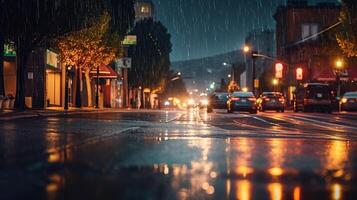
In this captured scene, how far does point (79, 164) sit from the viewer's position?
9430 mm

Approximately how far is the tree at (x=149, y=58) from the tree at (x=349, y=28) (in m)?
42.4

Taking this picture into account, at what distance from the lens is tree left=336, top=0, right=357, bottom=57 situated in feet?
143

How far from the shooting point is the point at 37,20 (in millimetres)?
30516

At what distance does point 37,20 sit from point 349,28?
78.3 feet

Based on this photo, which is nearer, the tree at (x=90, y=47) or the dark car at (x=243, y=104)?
the dark car at (x=243, y=104)

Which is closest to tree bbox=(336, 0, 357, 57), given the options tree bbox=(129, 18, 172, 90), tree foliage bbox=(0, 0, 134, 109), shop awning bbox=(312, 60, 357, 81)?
tree foliage bbox=(0, 0, 134, 109)

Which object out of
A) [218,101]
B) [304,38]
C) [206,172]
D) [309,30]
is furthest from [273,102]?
[206,172]

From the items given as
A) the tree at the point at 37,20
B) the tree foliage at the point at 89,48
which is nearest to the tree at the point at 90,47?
the tree foliage at the point at 89,48

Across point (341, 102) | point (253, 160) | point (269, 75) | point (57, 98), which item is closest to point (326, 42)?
point (341, 102)

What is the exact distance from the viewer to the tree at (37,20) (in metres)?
30.0

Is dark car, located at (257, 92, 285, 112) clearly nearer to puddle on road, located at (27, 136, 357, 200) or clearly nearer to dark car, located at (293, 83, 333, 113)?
dark car, located at (293, 83, 333, 113)

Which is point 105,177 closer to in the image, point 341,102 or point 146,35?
point 341,102

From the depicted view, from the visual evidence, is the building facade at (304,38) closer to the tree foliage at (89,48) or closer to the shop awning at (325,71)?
the shop awning at (325,71)

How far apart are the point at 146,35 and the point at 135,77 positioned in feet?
23.9
